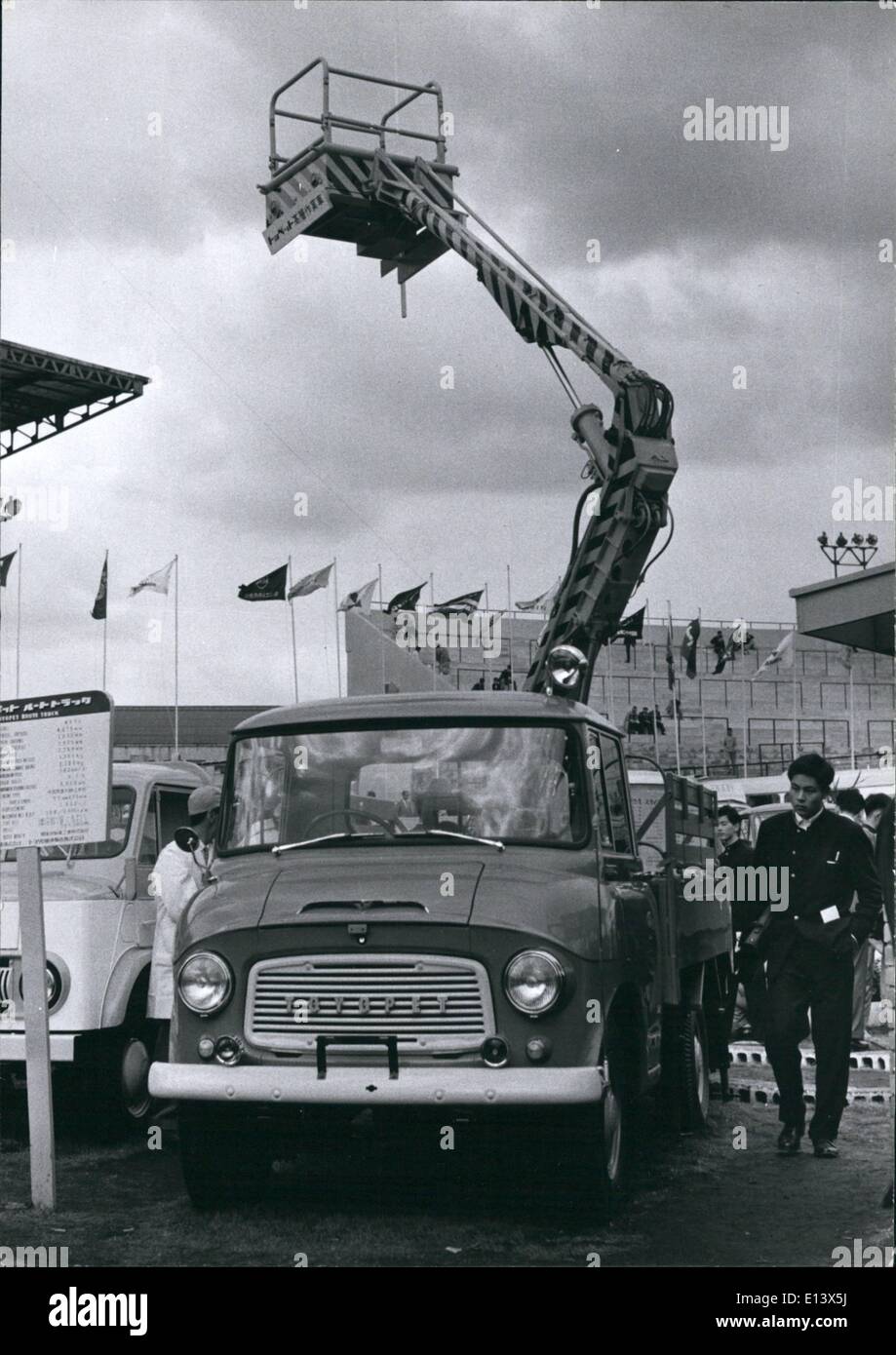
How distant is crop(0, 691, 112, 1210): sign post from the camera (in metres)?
7.68

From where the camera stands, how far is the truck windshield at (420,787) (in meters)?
7.40

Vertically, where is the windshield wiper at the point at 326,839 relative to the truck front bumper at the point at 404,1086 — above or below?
above

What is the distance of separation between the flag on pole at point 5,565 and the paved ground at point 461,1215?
24.4 metres

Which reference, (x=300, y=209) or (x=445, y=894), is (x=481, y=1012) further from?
(x=300, y=209)

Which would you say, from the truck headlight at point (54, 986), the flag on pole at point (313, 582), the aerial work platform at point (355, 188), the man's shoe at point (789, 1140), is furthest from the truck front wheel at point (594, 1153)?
the flag on pole at point (313, 582)

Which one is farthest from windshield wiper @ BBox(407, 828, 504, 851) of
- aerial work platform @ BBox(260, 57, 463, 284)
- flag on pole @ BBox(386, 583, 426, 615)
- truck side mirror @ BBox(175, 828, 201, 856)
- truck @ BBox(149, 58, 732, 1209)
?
flag on pole @ BBox(386, 583, 426, 615)

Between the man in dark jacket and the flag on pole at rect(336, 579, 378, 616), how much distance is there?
19.6 metres

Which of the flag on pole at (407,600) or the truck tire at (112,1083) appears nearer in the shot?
the truck tire at (112,1083)

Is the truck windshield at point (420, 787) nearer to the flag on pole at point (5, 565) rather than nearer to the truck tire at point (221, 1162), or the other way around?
the truck tire at point (221, 1162)

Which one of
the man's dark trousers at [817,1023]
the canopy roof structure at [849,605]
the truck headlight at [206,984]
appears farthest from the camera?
the canopy roof structure at [849,605]

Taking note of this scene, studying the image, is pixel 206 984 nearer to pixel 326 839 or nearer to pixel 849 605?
pixel 326 839
